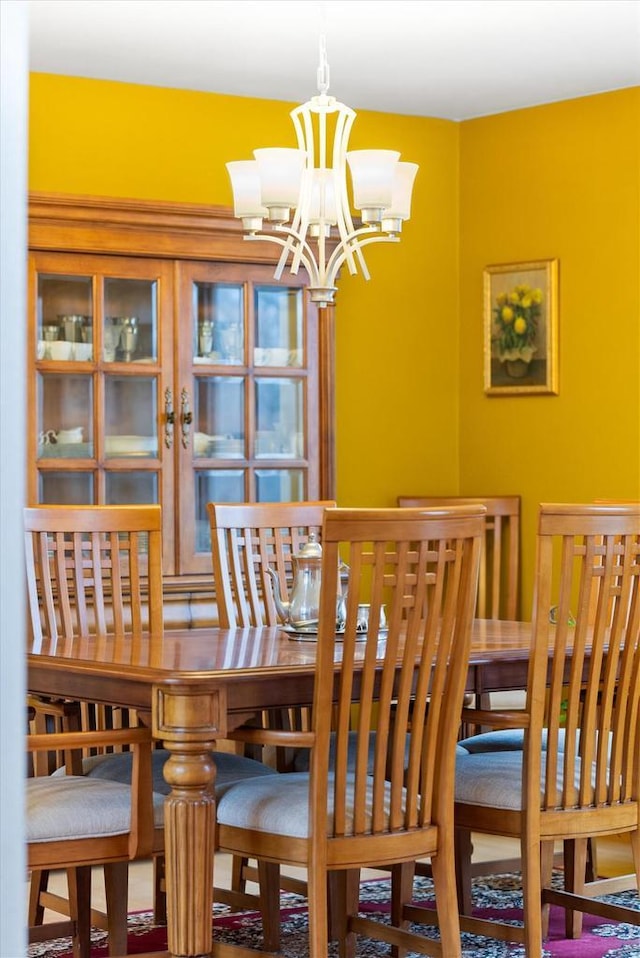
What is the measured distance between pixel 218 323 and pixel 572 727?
232cm

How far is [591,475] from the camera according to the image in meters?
4.93

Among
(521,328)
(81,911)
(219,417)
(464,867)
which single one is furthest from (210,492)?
(81,911)

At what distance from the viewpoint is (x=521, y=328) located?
5.13 m

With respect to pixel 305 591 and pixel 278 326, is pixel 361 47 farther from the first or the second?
pixel 305 591

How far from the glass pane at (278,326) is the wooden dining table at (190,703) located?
6.92ft

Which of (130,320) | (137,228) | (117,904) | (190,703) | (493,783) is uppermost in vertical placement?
(137,228)

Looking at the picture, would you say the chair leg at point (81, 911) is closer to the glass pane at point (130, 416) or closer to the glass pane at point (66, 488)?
the glass pane at point (66, 488)

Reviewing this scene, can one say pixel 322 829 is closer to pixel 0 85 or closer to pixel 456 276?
pixel 0 85

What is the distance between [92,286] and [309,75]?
1.02 meters

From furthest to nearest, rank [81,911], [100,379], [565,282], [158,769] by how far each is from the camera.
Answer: [565,282]
[100,379]
[158,769]
[81,911]

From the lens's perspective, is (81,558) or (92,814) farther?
(81,558)

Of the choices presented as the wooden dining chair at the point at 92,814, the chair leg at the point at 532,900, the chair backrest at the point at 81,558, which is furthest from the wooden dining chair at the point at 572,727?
the chair backrest at the point at 81,558

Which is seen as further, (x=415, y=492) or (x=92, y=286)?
(x=415, y=492)

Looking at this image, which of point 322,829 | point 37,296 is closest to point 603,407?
point 37,296
